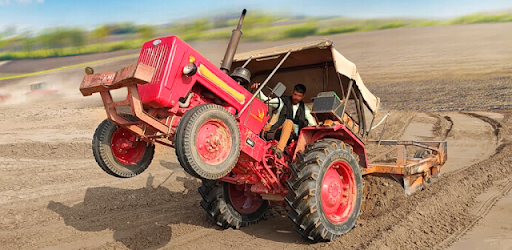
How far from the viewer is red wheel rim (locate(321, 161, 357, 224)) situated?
16.7ft

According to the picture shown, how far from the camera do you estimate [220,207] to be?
568 cm

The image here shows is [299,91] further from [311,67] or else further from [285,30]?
[285,30]

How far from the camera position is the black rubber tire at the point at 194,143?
3.78 m

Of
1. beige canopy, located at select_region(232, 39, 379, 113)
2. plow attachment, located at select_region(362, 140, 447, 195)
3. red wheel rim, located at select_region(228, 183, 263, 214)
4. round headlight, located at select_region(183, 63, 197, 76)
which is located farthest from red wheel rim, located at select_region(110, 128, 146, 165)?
plow attachment, located at select_region(362, 140, 447, 195)

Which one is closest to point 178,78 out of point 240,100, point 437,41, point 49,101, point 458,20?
point 240,100

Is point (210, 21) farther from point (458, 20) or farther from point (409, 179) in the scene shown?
point (458, 20)

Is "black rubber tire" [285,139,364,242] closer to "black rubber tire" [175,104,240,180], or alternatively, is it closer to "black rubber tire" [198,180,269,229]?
"black rubber tire" [175,104,240,180]

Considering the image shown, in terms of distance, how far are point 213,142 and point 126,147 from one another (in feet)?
3.82

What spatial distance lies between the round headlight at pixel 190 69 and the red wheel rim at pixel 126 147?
0.98m

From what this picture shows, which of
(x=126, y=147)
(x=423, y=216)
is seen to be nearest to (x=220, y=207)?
(x=126, y=147)

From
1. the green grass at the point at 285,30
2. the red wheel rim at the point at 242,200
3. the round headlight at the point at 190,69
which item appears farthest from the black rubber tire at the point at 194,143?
the green grass at the point at 285,30

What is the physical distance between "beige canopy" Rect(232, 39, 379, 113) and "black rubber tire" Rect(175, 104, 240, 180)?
1.73 meters

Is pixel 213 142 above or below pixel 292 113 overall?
above

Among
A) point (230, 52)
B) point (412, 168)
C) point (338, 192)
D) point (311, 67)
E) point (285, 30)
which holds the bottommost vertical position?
point (285, 30)
